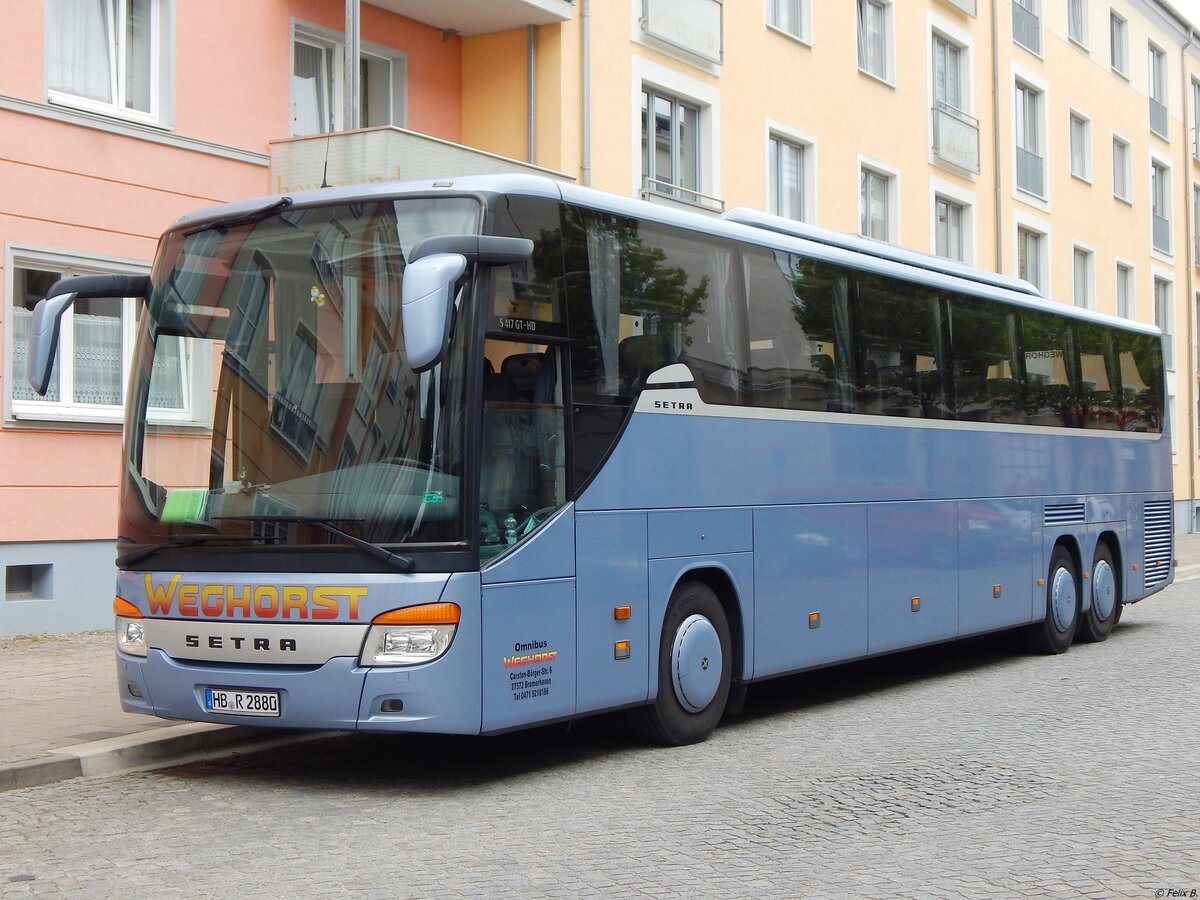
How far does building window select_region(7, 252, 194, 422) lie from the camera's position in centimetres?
1473

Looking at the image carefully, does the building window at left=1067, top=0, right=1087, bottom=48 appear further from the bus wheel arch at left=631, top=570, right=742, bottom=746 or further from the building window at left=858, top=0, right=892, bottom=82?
the bus wheel arch at left=631, top=570, right=742, bottom=746

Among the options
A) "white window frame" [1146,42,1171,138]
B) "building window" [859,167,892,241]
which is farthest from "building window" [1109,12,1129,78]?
"building window" [859,167,892,241]

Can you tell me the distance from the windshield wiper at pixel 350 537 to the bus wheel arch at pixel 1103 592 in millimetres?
10230

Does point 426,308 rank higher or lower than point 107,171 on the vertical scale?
lower

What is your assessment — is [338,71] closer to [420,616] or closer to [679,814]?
[420,616]

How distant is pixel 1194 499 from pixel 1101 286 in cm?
750

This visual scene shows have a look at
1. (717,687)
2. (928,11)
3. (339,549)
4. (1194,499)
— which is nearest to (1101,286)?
(1194,499)

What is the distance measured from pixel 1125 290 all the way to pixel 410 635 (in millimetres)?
37099

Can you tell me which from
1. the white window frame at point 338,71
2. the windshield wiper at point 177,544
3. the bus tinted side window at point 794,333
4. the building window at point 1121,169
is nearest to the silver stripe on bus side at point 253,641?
the windshield wiper at point 177,544

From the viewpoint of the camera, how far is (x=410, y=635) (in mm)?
7742

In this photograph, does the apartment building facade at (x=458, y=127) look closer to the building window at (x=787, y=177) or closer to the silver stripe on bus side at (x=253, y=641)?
the building window at (x=787, y=177)

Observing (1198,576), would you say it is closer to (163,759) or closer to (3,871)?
(163,759)

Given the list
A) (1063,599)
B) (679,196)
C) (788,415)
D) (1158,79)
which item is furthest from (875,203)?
(1158,79)

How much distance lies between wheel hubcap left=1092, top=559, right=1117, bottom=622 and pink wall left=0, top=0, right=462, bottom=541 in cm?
987
